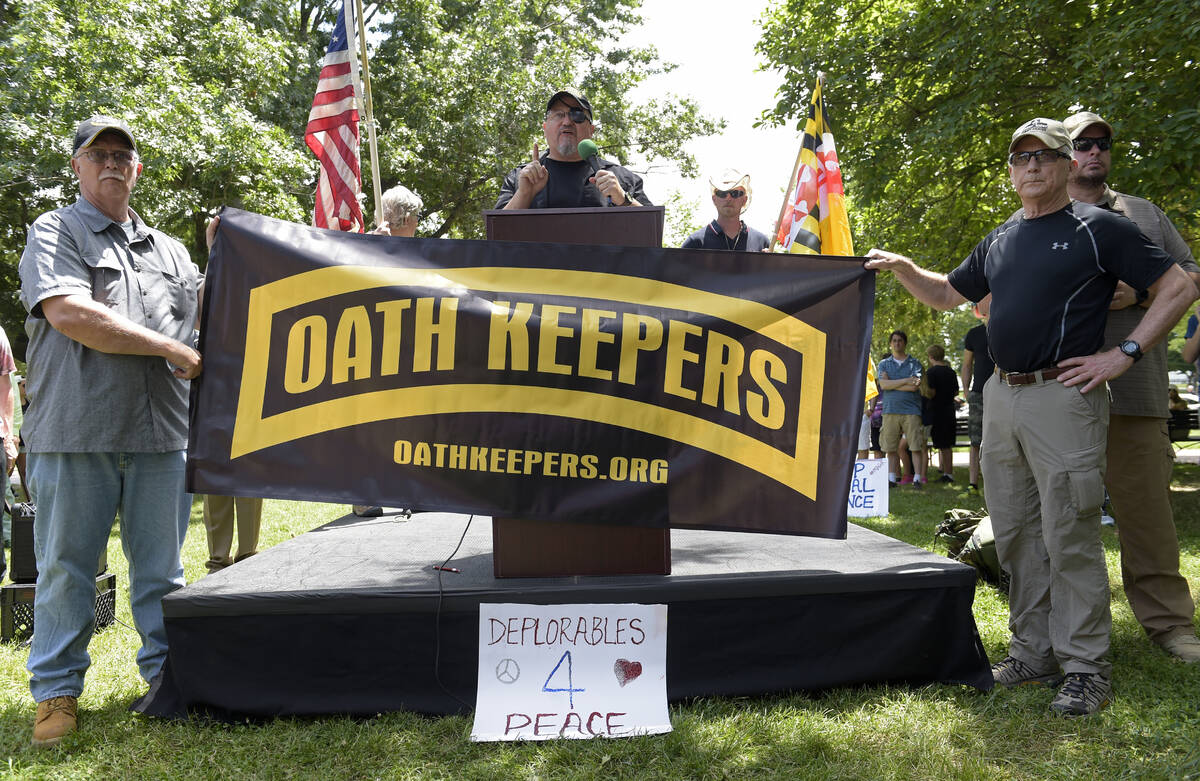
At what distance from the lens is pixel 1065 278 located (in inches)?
112

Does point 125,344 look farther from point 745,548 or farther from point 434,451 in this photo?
point 745,548

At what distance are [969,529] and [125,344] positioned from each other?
4607 millimetres

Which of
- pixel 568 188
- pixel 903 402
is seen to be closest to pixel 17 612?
pixel 568 188

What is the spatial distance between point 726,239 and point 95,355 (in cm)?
343

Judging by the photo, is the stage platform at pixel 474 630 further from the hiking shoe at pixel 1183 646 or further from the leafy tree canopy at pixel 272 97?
the leafy tree canopy at pixel 272 97

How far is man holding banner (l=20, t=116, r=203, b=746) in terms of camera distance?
2.70 meters

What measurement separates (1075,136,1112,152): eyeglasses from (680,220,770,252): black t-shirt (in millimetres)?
1834

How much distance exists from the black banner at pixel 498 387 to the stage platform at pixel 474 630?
26cm

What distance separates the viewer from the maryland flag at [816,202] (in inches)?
241

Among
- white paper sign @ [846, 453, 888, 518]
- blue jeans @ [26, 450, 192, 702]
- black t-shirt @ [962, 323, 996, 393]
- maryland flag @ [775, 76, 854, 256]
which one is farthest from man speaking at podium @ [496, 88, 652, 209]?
black t-shirt @ [962, 323, 996, 393]

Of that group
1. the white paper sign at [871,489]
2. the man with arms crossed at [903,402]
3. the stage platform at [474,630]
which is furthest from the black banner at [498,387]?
the man with arms crossed at [903,402]

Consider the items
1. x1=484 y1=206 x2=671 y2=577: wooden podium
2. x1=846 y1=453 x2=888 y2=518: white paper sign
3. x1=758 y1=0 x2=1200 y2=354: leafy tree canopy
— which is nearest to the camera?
x1=484 y1=206 x2=671 y2=577: wooden podium

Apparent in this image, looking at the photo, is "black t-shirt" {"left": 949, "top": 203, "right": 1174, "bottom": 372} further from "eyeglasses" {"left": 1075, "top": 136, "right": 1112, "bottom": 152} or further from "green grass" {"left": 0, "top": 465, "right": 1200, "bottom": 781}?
"green grass" {"left": 0, "top": 465, "right": 1200, "bottom": 781}

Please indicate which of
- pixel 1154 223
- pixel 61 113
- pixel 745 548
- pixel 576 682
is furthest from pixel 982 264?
pixel 61 113
